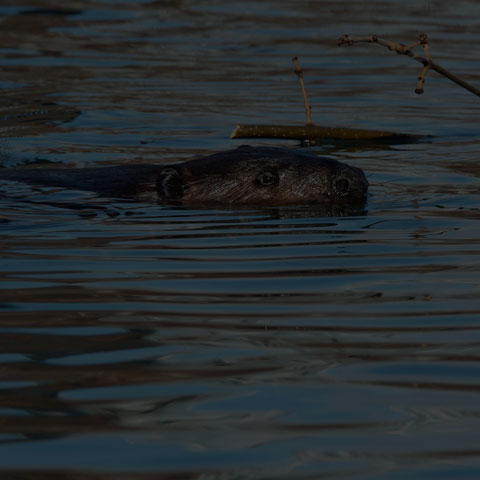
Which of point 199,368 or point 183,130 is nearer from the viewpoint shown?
point 199,368

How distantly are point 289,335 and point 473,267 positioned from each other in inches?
68.8

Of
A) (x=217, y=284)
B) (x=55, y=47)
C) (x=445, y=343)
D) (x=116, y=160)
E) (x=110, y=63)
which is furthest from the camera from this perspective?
(x=55, y=47)

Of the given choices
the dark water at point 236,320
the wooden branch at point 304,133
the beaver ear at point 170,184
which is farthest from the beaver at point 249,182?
the wooden branch at point 304,133

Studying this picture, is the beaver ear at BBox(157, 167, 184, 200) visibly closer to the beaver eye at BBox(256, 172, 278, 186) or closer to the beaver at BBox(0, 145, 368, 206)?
the beaver at BBox(0, 145, 368, 206)

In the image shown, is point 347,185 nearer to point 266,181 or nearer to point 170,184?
point 266,181

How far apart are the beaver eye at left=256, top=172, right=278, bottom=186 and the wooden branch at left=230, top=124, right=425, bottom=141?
2042 mm

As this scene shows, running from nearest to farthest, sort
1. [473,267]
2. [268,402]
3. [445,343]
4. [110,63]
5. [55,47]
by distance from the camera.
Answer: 1. [268,402]
2. [445,343]
3. [473,267]
4. [110,63]
5. [55,47]

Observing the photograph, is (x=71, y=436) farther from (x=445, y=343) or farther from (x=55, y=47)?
(x=55, y=47)

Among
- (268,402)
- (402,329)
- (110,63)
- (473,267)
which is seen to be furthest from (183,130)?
(268,402)

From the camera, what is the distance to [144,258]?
6605 millimetres

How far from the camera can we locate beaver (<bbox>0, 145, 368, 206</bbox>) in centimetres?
862

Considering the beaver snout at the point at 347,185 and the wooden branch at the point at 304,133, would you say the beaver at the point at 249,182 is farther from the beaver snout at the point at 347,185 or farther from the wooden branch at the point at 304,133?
the wooden branch at the point at 304,133

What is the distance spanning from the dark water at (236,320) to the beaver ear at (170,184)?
26 cm

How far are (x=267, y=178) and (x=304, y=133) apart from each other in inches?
92.1
